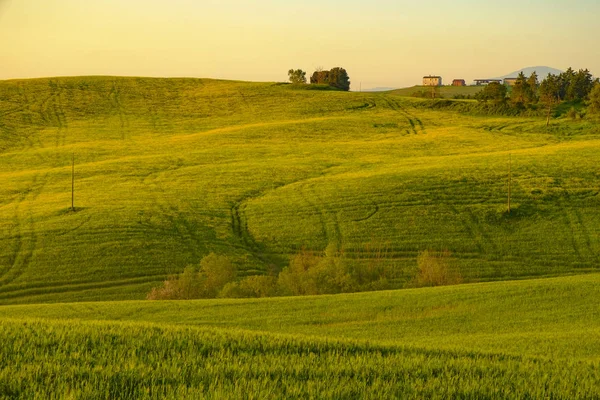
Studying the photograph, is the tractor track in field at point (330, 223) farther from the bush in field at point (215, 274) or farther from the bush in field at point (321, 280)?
the bush in field at point (215, 274)

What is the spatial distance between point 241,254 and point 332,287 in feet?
30.9

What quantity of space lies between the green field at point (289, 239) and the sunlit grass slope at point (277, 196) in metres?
0.22

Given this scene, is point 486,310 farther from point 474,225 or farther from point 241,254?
point 474,225

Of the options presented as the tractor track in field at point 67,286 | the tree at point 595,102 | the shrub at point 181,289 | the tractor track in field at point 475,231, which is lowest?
the tractor track in field at point 67,286

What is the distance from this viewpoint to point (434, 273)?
1558 inches

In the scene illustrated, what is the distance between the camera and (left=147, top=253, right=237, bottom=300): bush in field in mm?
37156

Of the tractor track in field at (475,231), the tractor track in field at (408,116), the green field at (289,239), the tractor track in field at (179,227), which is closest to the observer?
the green field at (289,239)

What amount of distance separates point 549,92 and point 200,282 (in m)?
79.8

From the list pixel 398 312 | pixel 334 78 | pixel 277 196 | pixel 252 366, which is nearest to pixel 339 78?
pixel 334 78

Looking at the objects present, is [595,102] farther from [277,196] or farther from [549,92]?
[277,196]

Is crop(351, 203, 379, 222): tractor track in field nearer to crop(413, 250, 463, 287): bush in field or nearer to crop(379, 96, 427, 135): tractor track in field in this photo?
crop(413, 250, 463, 287): bush in field

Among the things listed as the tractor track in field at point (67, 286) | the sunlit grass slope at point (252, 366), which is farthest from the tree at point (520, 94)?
the sunlit grass slope at point (252, 366)

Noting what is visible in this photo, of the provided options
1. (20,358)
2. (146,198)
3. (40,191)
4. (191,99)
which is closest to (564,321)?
(20,358)

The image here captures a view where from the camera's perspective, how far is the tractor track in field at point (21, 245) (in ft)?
132
